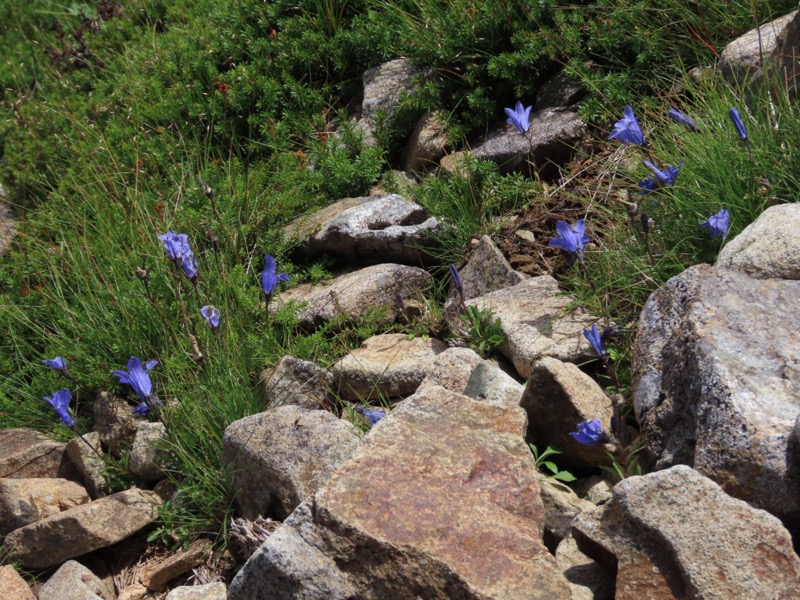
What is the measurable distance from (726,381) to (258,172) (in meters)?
3.59

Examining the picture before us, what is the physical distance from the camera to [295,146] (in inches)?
238

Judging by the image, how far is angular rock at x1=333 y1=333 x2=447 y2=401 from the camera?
13.1 ft

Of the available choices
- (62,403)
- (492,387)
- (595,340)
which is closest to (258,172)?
(62,403)

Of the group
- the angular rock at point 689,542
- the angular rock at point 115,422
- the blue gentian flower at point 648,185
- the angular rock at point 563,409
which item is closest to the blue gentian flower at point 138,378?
the angular rock at point 115,422

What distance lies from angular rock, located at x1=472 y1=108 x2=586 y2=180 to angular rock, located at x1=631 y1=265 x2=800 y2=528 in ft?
6.99

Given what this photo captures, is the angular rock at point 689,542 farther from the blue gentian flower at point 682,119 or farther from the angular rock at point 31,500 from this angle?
the angular rock at point 31,500

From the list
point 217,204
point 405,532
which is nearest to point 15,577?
point 405,532

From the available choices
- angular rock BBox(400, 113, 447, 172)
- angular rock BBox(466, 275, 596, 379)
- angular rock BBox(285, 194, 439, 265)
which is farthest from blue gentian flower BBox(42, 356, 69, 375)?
angular rock BBox(400, 113, 447, 172)

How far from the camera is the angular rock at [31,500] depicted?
395cm

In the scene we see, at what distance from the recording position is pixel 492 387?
343 cm

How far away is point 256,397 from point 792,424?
2.21 m

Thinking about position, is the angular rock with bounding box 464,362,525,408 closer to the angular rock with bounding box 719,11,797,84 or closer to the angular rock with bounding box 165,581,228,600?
the angular rock with bounding box 165,581,228,600

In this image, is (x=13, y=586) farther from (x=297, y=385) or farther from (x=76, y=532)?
(x=297, y=385)

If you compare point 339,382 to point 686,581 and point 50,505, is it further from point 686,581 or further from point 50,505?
point 686,581
